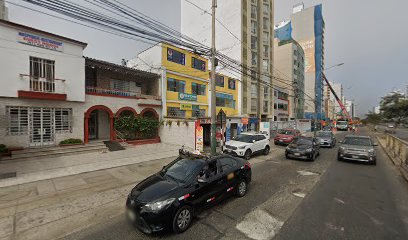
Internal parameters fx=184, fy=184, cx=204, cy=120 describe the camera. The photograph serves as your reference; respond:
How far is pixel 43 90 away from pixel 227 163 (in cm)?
1325

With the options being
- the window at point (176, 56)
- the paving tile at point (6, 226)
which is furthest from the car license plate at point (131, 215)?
the window at point (176, 56)

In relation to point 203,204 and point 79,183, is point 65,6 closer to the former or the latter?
point 79,183

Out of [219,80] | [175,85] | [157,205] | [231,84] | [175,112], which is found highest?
[219,80]

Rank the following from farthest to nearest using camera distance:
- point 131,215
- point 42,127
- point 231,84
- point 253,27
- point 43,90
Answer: point 253,27 < point 231,84 < point 42,127 < point 43,90 < point 131,215

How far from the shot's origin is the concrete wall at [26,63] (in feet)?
35.4

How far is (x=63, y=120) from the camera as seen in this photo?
13.2m

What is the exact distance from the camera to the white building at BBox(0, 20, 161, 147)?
432 inches

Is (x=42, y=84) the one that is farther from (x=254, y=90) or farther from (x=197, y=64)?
(x=254, y=90)

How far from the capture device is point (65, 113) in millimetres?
13281

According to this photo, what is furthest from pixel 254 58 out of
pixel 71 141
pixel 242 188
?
pixel 242 188

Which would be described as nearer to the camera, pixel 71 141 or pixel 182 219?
pixel 182 219

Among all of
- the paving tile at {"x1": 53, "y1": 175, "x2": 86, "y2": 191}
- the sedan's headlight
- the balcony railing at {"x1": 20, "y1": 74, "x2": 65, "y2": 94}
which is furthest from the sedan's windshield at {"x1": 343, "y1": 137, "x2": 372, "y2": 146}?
the balcony railing at {"x1": 20, "y1": 74, "x2": 65, "y2": 94}

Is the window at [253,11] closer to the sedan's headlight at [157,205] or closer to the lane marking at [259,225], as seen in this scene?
the lane marking at [259,225]

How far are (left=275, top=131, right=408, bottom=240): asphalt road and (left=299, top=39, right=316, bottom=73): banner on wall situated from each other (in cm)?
7886
